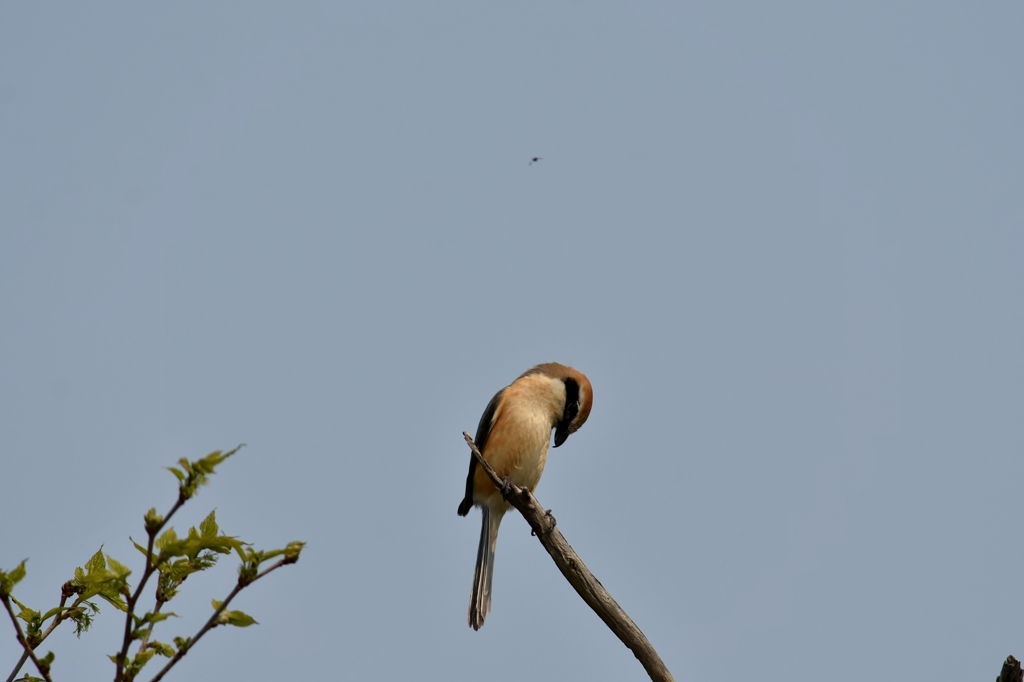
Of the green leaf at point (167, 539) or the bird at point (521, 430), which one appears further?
the bird at point (521, 430)

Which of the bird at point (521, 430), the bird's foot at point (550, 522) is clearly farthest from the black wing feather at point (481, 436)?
the bird's foot at point (550, 522)

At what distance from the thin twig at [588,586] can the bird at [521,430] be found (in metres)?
1.75

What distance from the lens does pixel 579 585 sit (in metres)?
5.42

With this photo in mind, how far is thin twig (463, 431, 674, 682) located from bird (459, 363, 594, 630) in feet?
5.74

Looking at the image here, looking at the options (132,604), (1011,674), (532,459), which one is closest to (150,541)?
(132,604)

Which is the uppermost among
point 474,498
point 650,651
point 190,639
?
point 474,498

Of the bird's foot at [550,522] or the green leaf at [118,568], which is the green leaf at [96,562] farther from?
the bird's foot at [550,522]

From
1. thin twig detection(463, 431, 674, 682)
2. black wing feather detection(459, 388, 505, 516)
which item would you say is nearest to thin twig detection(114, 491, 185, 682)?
thin twig detection(463, 431, 674, 682)

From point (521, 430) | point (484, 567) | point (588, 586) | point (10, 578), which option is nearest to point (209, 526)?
point (10, 578)

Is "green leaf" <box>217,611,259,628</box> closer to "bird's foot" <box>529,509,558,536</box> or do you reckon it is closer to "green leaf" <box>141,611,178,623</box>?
"green leaf" <box>141,611,178,623</box>

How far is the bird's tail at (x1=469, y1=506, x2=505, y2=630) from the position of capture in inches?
275

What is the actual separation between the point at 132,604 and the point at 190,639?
22 centimetres

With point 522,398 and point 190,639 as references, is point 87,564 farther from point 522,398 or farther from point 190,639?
point 522,398

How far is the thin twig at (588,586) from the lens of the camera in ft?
16.5
